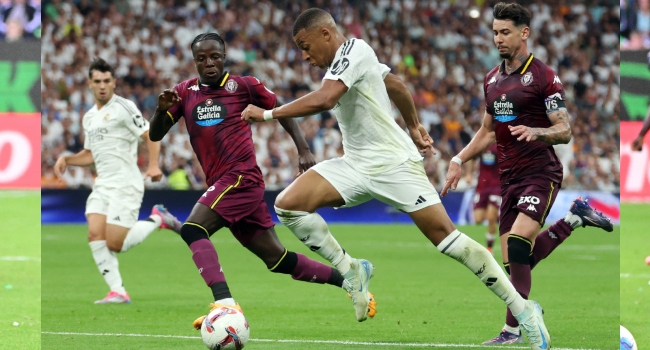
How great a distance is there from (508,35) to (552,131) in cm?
92

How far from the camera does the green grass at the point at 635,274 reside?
825 cm

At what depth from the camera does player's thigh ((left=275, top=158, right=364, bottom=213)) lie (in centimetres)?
657

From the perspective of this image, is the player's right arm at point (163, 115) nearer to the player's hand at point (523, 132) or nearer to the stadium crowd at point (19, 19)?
the player's hand at point (523, 132)

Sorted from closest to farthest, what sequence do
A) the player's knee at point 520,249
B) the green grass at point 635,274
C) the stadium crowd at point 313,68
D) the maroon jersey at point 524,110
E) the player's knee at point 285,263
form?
the player's knee at point 520,249, the maroon jersey at point 524,110, the player's knee at point 285,263, the green grass at point 635,274, the stadium crowd at point 313,68

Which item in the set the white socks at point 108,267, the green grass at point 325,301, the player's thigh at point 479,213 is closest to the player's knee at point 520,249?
the green grass at point 325,301

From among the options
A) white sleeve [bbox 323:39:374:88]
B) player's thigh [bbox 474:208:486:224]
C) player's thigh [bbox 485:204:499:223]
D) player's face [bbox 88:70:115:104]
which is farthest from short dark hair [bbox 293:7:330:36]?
player's thigh [bbox 474:208:486:224]

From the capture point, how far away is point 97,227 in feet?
33.4

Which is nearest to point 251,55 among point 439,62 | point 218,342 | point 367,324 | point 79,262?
point 439,62

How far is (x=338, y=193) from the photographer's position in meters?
6.57

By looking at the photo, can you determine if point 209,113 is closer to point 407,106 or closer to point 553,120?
point 407,106

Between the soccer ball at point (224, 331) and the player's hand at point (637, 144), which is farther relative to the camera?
the player's hand at point (637, 144)

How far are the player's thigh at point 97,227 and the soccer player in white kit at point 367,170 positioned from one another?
159 inches

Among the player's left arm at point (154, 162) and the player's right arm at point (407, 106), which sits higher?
the player's right arm at point (407, 106)

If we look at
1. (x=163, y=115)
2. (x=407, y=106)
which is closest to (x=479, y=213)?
(x=407, y=106)
